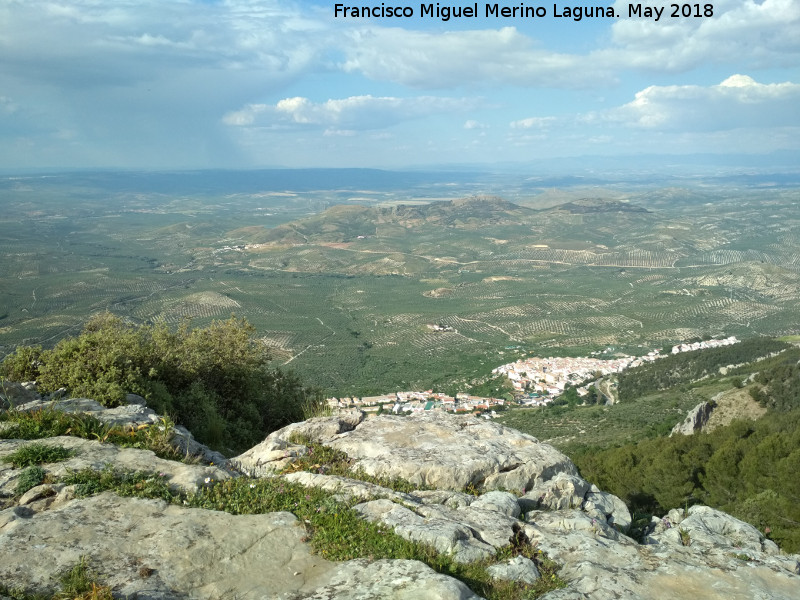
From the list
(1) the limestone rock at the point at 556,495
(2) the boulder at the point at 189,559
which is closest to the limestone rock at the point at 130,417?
(2) the boulder at the point at 189,559

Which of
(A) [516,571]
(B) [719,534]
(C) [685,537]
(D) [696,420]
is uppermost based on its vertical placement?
(A) [516,571]

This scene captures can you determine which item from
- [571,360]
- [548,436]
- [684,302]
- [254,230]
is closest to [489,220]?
[254,230]

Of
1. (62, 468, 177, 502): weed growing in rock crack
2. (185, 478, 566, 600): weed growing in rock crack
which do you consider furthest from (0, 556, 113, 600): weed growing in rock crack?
(185, 478, 566, 600): weed growing in rock crack

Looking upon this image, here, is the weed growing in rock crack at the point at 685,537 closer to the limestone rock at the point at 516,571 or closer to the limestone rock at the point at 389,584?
the limestone rock at the point at 516,571

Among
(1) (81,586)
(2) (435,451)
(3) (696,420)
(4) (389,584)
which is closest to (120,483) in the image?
(1) (81,586)

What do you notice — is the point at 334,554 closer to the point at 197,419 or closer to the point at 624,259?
the point at 197,419

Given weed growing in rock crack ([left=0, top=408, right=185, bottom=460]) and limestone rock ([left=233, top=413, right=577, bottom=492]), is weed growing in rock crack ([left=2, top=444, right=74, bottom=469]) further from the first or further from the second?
limestone rock ([left=233, top=413, right=577, bottom=492])

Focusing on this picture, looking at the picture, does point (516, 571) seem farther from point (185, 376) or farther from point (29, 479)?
point (185, 376)

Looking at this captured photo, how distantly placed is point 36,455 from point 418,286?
343 feet

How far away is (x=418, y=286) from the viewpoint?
4365 inches

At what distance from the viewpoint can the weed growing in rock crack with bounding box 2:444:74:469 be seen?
6.62 m

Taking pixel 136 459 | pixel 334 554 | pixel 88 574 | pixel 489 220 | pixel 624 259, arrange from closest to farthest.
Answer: pixel 88 574 < pixel 334 554 < pixel 136 459 < pixel 624 259 < pixel 489 220

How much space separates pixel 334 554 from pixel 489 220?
19276cm

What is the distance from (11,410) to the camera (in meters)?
8.25
